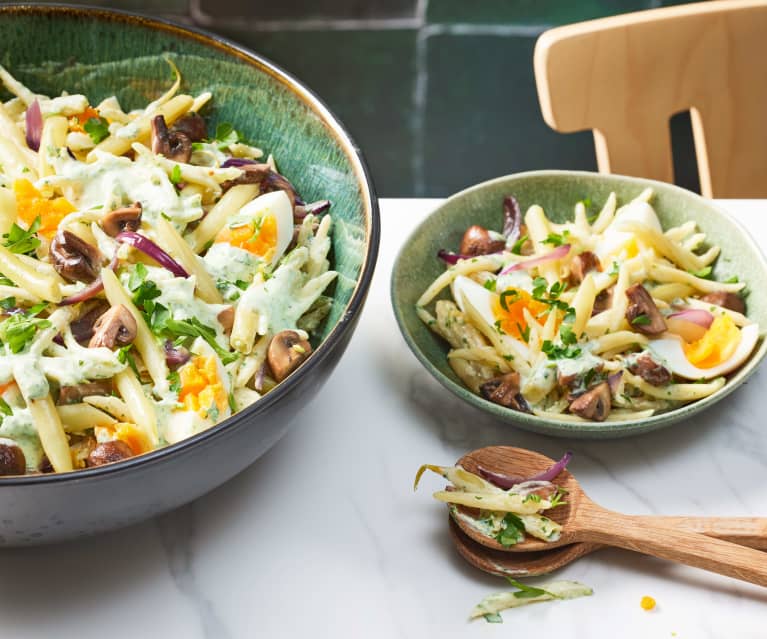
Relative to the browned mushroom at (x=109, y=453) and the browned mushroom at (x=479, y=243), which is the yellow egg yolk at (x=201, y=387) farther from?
the browned mushroom at (x=479, y=243)

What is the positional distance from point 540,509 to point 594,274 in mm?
522

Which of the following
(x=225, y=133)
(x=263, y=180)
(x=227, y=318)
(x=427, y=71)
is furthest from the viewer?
(x=427, y=71)

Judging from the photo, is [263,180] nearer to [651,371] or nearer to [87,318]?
[87,318]

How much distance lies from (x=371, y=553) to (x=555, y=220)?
837 millimetres

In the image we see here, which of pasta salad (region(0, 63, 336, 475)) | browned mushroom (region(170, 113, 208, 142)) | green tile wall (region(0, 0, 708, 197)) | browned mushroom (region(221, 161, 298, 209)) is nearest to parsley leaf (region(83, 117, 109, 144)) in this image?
pasta salad (region(0, 63, 336, 475))

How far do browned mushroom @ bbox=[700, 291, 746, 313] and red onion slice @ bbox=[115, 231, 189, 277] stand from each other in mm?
907

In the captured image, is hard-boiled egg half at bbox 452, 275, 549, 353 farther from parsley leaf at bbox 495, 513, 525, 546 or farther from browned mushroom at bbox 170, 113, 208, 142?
browned mushroom at bbox 170, 113, 208, 142

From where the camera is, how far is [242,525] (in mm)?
1448

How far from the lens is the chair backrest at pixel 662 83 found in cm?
224

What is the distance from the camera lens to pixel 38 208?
4.99 feet

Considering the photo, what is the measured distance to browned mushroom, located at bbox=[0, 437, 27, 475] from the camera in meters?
1.22

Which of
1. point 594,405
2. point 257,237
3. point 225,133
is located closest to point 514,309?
point 594,405

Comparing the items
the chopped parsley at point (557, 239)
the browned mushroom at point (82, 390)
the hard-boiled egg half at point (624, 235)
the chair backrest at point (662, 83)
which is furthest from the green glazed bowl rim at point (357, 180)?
the chair backrest at point (662, 83)

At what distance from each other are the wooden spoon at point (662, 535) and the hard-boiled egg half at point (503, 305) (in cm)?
34
